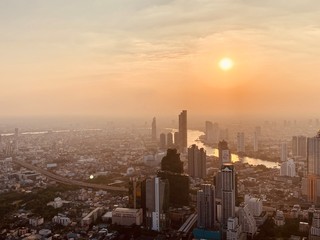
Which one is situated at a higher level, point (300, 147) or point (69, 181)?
point (300, 147)

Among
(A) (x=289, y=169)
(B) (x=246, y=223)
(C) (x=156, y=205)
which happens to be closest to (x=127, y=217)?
(C) (x=156, y=205)

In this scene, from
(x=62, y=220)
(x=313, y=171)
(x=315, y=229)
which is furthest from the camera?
(x=313, y=171)

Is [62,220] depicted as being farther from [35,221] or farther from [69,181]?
[69,181]

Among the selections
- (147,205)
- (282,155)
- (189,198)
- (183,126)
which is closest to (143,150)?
(183,126)

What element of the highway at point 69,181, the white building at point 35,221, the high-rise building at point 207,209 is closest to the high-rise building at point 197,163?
the highway at point 69,181

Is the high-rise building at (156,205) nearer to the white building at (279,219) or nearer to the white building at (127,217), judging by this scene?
the white building at (127,217)

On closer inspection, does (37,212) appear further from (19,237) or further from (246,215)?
(246,215)
